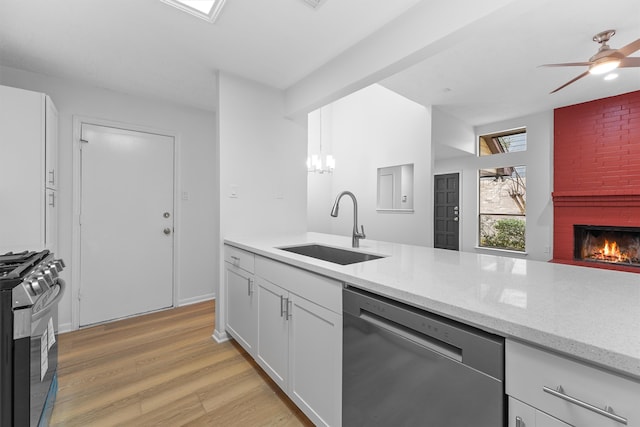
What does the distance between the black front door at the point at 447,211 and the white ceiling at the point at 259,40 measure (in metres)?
2.87

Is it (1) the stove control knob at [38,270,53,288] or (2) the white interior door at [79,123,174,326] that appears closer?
(1) the stove control knob at [38,270,53,288]

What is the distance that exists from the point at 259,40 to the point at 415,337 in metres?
2.16

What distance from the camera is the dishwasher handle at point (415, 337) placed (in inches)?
33.7

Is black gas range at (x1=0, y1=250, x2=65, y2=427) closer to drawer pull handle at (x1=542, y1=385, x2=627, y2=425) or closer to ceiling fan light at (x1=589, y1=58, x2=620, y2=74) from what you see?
drawer pull handle at (x1=542, y1=385, x2=627, y2=425)

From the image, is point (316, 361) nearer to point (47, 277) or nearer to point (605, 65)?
point (47, 277)

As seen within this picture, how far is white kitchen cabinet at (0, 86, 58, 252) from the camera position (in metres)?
2.03

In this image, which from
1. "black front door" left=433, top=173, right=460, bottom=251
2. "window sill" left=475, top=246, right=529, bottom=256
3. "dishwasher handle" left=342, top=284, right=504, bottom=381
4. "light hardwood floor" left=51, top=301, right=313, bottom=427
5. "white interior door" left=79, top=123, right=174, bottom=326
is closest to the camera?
"dishwasher handle" left=342, top=284, right=504, bottom=381

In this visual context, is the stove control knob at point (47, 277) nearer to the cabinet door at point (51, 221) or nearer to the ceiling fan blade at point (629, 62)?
the cabinet door at point (51, 221)

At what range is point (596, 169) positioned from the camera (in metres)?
4.26

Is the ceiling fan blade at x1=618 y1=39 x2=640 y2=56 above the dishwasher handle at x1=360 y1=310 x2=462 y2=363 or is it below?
above

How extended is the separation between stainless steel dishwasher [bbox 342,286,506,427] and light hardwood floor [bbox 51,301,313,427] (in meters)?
0.67

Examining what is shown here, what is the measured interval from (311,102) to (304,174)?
80cm

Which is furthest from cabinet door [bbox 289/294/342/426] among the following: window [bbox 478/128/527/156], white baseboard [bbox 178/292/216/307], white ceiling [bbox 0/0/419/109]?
window [bbox 478/128/527/156]

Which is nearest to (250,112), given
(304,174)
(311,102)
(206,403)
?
(311,102)
